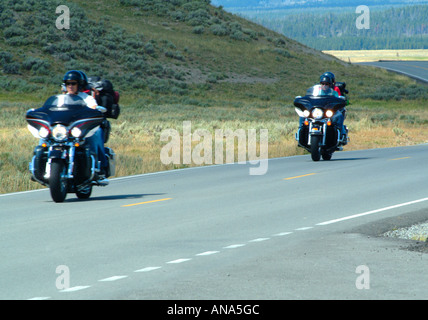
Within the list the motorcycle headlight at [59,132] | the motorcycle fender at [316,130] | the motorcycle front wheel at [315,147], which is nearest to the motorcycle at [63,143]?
the motorcycle headlight at [59,132]

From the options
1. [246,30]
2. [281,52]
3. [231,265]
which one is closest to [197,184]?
[231,265]

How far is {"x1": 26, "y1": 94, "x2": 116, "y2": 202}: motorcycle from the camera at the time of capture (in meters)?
13.2

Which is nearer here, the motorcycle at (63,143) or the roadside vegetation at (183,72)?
the motorcycle at (63,143)

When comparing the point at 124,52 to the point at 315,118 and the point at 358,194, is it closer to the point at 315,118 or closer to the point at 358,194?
the point at 315,118

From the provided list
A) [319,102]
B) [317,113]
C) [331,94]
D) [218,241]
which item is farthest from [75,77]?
[331,94]

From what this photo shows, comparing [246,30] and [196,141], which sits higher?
[246,30]

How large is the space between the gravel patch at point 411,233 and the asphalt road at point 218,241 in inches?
8.7

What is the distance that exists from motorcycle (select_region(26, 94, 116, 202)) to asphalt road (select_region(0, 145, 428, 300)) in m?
0.49

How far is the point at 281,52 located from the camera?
94.5m

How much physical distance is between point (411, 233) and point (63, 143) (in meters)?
5.47

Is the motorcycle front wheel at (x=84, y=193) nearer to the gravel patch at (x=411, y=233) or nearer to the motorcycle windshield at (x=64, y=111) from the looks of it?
the motorcycle windshield at (x=64, y=111)

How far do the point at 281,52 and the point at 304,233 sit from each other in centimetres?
8465

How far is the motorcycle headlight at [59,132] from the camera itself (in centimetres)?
1319

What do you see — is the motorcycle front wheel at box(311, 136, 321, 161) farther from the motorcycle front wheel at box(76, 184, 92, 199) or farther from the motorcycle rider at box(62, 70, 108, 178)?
the motorcycle rider at box(62, 70, 108, 178)
